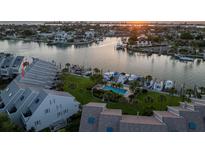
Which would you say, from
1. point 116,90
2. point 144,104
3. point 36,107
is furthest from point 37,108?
point 116,90

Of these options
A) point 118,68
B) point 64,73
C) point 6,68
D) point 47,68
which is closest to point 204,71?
point 118,68

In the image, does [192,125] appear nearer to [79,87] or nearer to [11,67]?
[79,87]

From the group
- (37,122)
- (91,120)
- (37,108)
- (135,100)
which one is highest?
(91,120)

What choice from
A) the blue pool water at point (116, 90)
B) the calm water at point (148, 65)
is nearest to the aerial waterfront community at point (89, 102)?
the blue pool water at point (116, 90)

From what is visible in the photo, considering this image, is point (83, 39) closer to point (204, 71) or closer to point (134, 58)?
point (134, 58)

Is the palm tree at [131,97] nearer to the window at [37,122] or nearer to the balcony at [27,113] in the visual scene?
the window at [37,122]
